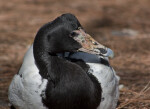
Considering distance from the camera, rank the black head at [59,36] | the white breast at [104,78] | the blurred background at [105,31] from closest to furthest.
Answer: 1. the black head at [59,36]
2. the white breast at [104,78]
3. the blurred background at [105,31]

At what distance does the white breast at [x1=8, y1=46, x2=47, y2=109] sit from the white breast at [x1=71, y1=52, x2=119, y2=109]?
42cm

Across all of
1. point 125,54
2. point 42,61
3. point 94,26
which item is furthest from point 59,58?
point 94,26

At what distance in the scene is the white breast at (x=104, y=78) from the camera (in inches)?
Result: 138

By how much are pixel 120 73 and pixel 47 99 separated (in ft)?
6.23

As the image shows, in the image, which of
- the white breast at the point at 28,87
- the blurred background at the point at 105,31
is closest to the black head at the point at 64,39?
the white breast at the point at 28,87

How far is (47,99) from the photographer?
3322mm

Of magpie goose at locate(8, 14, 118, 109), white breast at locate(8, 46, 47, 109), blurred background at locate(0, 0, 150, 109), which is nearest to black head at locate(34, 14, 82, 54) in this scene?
magpie goose at locate(8, 14, 118, 109)

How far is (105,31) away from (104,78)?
3577 millimetres

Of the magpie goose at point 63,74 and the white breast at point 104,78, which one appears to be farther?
the white breast at point 104,78

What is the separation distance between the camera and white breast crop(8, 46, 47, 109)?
11.0ft

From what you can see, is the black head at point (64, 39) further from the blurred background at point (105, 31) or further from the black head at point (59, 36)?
the blurred background at point (105, 31)

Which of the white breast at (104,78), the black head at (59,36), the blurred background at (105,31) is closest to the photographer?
the black head at (59,36)

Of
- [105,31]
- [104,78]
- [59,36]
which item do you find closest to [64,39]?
[59,36]

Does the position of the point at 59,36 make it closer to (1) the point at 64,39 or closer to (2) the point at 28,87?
(1) the point at 64,39
